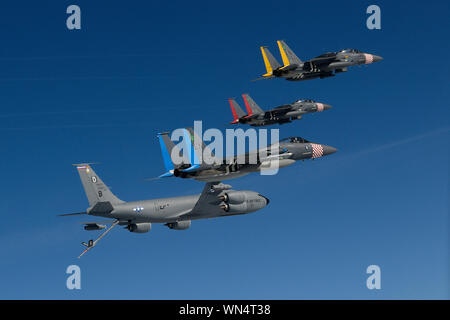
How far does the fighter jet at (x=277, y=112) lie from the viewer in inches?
4584

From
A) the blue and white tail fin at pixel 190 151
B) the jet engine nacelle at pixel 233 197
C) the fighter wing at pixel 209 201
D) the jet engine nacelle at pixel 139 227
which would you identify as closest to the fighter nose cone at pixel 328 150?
the jet engine nacelle at pixel 233 197

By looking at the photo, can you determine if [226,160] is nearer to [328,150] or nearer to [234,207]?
[234,207]

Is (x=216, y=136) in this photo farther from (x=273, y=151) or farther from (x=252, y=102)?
(x=252, y=102)

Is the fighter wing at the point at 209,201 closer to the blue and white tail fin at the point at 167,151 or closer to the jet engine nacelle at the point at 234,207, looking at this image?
the jet engine nacelle at the point at 234,207

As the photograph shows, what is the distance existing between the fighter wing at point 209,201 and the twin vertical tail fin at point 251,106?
11085mm

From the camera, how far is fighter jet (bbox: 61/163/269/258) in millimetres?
113375

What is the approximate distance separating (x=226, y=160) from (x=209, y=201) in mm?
13840

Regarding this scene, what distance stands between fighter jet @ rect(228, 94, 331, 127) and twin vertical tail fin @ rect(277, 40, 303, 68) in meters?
5.34

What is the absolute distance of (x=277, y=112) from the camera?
117m

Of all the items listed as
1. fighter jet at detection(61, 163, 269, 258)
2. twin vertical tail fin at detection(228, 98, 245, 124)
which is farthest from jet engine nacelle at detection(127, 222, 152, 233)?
twin vertical tail fin at detection(228, 98, 245, 124)
